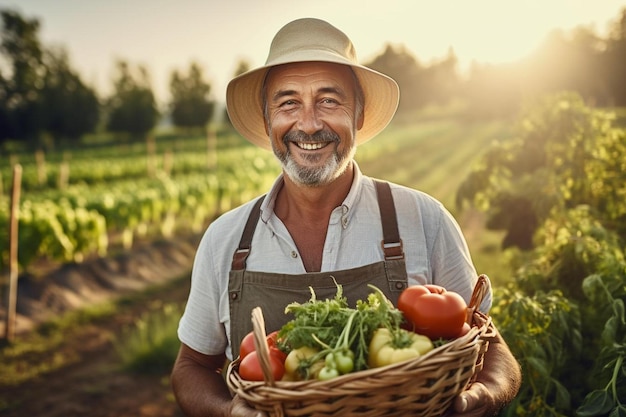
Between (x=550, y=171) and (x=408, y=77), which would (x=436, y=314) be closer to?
(x=550, y=171)

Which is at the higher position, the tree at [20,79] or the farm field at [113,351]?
the tree at [20,79]

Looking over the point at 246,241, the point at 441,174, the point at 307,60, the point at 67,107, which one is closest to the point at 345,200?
the point at 246,241

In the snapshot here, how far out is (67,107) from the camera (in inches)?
1804

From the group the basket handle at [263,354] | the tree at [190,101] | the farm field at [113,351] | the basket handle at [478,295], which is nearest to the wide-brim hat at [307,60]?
the basket handle at [478,295]

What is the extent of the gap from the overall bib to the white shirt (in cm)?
6

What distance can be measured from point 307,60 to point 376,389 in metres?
1.32

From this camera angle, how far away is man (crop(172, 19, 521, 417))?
87.6 inches

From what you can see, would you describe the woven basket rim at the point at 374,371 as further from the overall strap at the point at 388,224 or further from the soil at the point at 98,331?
the soil at the point at 98,331

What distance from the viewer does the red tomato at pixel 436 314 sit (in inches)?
63.2

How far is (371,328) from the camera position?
160 centimetres

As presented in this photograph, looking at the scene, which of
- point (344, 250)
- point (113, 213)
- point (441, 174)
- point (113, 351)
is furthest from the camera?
point (441, 174)

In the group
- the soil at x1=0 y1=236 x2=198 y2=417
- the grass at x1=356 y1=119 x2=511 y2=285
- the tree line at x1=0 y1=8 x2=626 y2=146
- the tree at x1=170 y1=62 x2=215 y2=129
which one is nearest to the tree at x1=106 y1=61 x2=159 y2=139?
the tree line at x1=0 y1=8 x2=626 y2=146

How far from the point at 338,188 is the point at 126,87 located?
195ft

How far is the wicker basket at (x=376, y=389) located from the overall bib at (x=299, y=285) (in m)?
0.66
